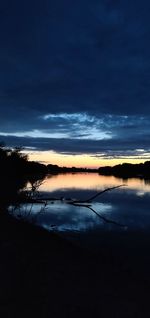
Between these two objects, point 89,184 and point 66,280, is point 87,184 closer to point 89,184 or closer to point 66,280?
point 89,184

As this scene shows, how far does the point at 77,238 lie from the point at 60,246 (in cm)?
364

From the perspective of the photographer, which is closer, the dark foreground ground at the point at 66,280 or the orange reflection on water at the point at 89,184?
the dark foreground ground at the point at 66,280

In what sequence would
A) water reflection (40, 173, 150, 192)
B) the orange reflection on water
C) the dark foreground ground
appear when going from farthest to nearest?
1. water reflection (40, 173, 150, 192)
2. the orange reflection on water
3. the dark foreground ground

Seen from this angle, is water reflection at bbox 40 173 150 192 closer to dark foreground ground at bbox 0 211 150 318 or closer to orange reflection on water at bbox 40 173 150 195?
orange reflection on water at bbox 40 173 150 195

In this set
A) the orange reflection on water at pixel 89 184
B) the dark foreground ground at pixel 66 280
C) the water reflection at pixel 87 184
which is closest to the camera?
→ the dark foreground ground at pixel 66 280

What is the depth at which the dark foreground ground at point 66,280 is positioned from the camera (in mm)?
8062

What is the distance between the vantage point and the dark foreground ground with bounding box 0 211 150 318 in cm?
806

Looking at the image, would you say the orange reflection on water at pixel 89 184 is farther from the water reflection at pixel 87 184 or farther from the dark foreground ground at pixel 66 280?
the dark foreground ground at pixel 66 280

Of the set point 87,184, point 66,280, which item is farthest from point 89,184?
point 66,280

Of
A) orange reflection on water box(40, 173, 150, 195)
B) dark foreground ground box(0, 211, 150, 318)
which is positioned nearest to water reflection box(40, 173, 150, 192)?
orange reflection on water box(40, 173, 150, 195)

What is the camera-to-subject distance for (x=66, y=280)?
32.3 feet

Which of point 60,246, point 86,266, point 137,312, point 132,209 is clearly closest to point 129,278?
point 86,266

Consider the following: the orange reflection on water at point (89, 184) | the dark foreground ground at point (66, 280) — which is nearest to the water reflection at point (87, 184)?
the orange reflection on water at point (89, 184)

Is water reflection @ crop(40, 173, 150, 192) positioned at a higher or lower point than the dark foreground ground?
higher
